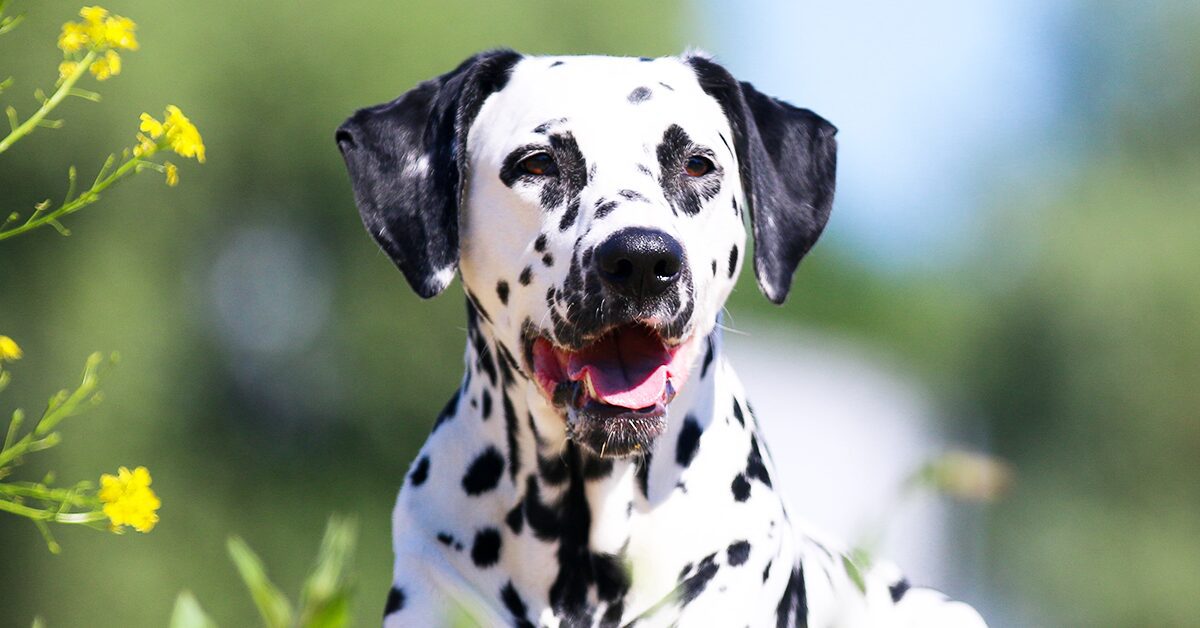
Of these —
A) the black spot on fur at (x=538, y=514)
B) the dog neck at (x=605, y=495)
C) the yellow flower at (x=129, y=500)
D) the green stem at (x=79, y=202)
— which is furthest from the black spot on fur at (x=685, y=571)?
the yellow flower at (x=129, y=500)

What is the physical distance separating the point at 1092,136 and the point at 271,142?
638 inches

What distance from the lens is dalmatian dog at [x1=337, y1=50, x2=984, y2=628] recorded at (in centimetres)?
401

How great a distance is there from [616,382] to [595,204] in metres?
0.44

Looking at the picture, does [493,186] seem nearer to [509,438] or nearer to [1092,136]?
[509,438]

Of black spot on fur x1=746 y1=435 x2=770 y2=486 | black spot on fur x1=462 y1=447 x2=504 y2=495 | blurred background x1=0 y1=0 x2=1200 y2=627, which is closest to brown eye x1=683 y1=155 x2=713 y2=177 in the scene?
black spot on fur x1=746 y1=435 x2=770 y2=486

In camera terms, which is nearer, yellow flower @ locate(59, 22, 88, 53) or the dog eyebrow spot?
yellow flower @ locate(59, 22, 88, 53)

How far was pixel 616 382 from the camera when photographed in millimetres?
4070

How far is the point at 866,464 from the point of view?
107 ft

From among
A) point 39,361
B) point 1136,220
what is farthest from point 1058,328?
point 39,361

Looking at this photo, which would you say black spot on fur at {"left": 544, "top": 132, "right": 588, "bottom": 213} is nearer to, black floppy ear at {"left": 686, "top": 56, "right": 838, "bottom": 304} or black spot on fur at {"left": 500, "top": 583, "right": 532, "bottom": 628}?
black floppy ear at {"left": 686, "top": 56, "right": 838, "bottom": 304}

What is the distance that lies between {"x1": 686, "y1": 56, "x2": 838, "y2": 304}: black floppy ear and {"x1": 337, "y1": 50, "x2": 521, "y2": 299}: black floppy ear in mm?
657

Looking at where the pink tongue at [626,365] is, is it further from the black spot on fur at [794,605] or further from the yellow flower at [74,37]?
the yellow flower at [74,37]

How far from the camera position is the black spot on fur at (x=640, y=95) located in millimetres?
4320

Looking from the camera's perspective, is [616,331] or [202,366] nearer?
[616,331]
